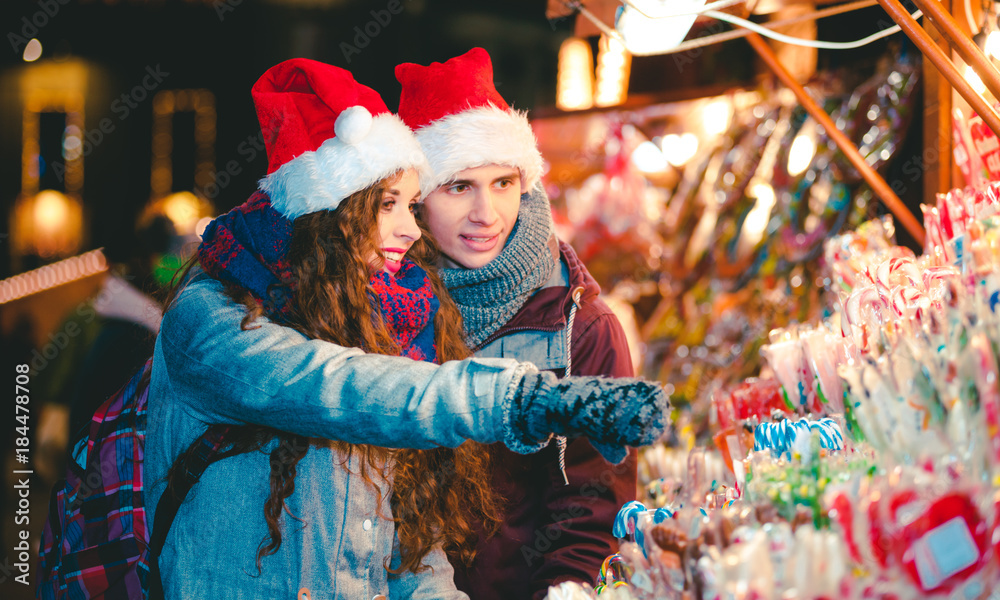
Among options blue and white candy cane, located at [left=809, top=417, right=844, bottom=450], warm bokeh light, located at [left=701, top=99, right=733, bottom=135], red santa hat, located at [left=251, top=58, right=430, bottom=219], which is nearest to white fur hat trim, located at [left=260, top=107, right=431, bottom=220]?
red santa hat, located at [left=251, top=58, right=430, bottom=219]

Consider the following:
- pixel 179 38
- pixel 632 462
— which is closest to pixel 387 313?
pixel 632 462

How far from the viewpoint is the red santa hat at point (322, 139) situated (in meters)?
1.35

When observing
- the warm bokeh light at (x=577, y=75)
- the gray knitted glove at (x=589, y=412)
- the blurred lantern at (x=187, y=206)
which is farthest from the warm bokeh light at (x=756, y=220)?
the blurred lantern at (x=187, y=206)

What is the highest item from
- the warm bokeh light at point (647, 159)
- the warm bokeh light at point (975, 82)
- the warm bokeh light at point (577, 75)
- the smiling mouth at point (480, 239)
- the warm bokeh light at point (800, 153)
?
the warm bokeh light at point (577, 75)

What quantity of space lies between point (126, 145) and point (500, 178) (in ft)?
23.9

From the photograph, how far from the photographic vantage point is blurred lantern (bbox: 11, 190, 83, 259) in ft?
24.5

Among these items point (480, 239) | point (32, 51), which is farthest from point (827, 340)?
point (32, 51)

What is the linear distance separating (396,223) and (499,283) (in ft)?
1.17

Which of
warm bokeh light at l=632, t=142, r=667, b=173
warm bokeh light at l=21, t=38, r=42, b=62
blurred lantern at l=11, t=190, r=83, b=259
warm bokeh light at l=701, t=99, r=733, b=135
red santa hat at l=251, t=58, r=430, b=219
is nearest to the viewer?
red santa hat at l=251, t=58, r=430, b=219

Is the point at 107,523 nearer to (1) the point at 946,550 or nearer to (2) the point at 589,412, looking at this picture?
(2) the point at 589,412

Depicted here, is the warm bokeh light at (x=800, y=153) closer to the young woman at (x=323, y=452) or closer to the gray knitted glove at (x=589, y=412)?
the young woman at (x=323, y=452)

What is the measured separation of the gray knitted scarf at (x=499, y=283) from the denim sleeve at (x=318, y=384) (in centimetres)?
63

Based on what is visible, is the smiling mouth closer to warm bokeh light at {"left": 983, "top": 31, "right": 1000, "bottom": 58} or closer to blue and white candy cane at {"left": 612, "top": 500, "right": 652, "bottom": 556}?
blue and white candy cane at {"left": 612, "top": 500, "right": 652, "bottom": 556}

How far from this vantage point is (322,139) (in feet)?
4.70
